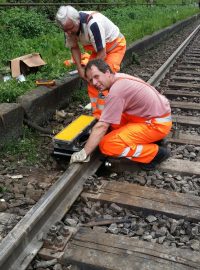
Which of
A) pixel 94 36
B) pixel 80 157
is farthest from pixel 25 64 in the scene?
pixel 80 157

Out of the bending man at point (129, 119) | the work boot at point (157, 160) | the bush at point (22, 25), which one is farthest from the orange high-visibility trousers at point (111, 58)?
the bush at point (22, 25)

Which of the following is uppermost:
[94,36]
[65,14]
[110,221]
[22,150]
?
[65,14]

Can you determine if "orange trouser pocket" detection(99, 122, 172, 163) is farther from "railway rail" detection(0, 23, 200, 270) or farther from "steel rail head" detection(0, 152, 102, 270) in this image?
"steel rail head" detection(0, 152, 102, 270)

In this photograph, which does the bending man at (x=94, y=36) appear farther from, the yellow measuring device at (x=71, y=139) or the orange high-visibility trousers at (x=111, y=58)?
the yellow measuring device at (x=71, y=139)

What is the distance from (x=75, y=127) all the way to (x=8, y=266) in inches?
84.3

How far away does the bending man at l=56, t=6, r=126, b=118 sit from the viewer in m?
4.54

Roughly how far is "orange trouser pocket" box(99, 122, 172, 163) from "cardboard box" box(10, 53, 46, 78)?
267cm

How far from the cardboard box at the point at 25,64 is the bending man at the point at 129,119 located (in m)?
2.56

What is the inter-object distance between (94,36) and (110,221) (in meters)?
2.34

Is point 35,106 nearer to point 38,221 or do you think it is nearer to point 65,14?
point 65,14

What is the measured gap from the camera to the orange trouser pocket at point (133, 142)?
416 centimetres

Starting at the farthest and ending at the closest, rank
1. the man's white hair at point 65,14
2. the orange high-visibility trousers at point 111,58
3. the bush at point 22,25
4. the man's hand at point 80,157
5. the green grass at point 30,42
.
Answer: the bush at point 22,25 → the green grass at point 30,42 → the orange high-visibility trousers at point 111,58 → the man's white hair at point 65,14 → the man's hand at point 80,157

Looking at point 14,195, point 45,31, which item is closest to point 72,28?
point 14,195

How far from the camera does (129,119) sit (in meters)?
4.43
